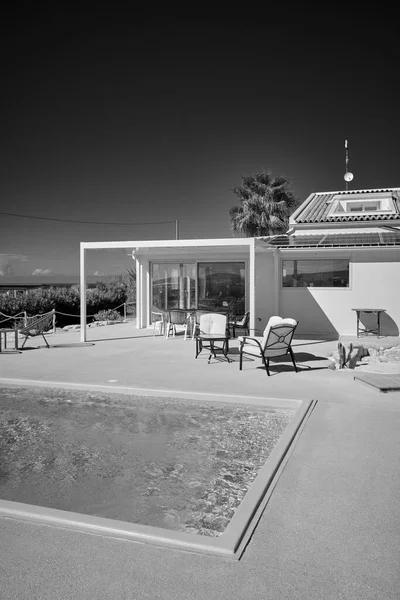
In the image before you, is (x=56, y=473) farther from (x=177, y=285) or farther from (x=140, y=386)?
(x=177, y=285)

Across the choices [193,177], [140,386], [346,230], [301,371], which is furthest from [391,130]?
[140,386]

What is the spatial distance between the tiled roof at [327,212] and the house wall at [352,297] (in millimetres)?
3285

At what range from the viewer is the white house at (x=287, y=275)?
1448 centimetres

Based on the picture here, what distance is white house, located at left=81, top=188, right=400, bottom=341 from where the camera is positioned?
1448 cm

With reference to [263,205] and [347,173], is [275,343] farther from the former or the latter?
[263,205]

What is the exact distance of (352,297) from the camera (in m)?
14.9

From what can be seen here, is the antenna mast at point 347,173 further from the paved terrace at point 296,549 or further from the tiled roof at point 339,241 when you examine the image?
the paved terrace at point 296,549

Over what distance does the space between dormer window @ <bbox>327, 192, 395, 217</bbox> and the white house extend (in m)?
2.83

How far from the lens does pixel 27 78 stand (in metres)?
23.0

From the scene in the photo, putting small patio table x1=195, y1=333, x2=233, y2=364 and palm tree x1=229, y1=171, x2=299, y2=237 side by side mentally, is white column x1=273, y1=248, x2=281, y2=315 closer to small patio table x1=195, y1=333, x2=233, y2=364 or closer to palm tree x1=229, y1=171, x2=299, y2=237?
small patio table x1=195, y1=333, x2=233, y2=364

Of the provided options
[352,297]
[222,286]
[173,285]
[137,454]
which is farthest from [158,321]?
[137,454]

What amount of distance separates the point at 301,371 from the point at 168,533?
248 inches

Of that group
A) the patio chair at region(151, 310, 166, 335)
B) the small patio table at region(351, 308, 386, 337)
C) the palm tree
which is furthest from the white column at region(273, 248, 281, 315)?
the palm tree

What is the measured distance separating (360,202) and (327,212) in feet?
7.84
